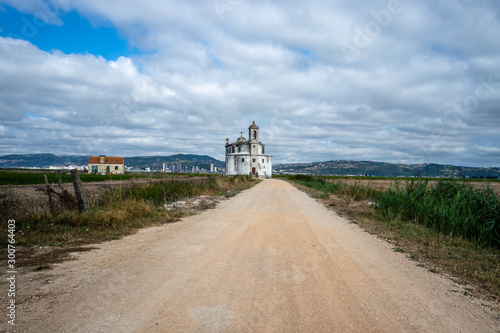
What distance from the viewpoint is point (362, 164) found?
174 meters

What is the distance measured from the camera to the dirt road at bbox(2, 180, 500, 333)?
3238 millimetres

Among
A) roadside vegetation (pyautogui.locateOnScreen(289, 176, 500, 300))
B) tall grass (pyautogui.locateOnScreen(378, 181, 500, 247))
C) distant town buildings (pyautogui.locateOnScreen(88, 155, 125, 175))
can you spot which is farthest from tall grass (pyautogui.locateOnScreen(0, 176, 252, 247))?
distant town buildings (pyautogui.locateOnScreen(88, 155, 125, 175))

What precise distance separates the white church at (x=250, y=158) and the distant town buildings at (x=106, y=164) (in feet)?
107

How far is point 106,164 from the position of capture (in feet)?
265

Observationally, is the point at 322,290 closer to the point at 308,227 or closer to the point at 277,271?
the point at 277,271

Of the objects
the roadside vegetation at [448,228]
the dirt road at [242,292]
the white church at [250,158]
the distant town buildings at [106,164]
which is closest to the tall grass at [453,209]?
the roadside vegetation at [448,228]

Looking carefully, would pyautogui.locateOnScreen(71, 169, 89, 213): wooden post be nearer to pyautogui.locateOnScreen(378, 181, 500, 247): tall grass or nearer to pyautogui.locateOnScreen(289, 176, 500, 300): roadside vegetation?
pyautogui.locateOnScreen(289, 176, 500, 300): roadside vegetation

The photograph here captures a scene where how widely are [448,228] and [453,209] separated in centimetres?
85

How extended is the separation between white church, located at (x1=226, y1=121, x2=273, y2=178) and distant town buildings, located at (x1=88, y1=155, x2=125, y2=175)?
107 feet

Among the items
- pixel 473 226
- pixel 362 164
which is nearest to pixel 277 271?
pixel 473 226

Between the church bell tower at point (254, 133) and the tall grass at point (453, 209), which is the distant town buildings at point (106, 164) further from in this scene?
the tall grass at point (453, 209)

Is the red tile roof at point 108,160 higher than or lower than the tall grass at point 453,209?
higher

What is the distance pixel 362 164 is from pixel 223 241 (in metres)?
181

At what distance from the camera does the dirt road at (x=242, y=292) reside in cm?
324
